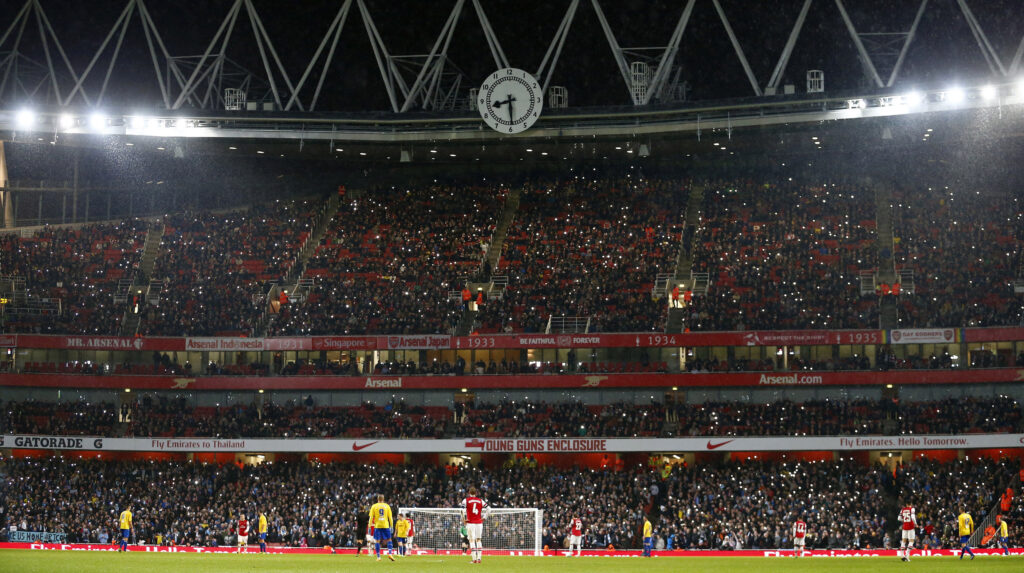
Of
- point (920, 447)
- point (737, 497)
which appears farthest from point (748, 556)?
point (920, 447)

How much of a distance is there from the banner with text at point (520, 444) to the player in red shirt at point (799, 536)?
890 centimetres

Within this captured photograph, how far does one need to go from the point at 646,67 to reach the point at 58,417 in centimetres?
3364

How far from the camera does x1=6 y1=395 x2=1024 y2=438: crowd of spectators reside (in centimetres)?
5003

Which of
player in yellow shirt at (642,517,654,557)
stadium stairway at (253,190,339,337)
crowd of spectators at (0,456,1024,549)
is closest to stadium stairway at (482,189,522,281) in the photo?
stadium stairway at (253,190,339,337)

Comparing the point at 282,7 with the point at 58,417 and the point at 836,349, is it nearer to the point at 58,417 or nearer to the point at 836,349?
the point at 58,417

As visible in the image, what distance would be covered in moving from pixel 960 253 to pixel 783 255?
8.61 m

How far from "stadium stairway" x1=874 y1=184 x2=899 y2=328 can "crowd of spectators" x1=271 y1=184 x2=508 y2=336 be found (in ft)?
69.5

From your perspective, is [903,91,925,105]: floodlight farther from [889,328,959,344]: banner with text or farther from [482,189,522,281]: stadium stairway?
[482,189,522,281]: stadium stairway

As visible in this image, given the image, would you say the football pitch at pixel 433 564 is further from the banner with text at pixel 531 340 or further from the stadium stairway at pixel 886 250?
the stadium stairway at pixel 886 250

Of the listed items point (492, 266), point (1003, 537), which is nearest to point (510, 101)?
point (492, 266)

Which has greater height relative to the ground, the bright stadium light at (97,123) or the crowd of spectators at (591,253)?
the bright stadium light at (97,123)

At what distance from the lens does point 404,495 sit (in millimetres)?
48531

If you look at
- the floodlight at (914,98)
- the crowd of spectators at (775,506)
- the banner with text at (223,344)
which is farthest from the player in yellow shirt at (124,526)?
the floodlight at (914,98)

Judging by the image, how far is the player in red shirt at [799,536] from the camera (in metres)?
40.3
